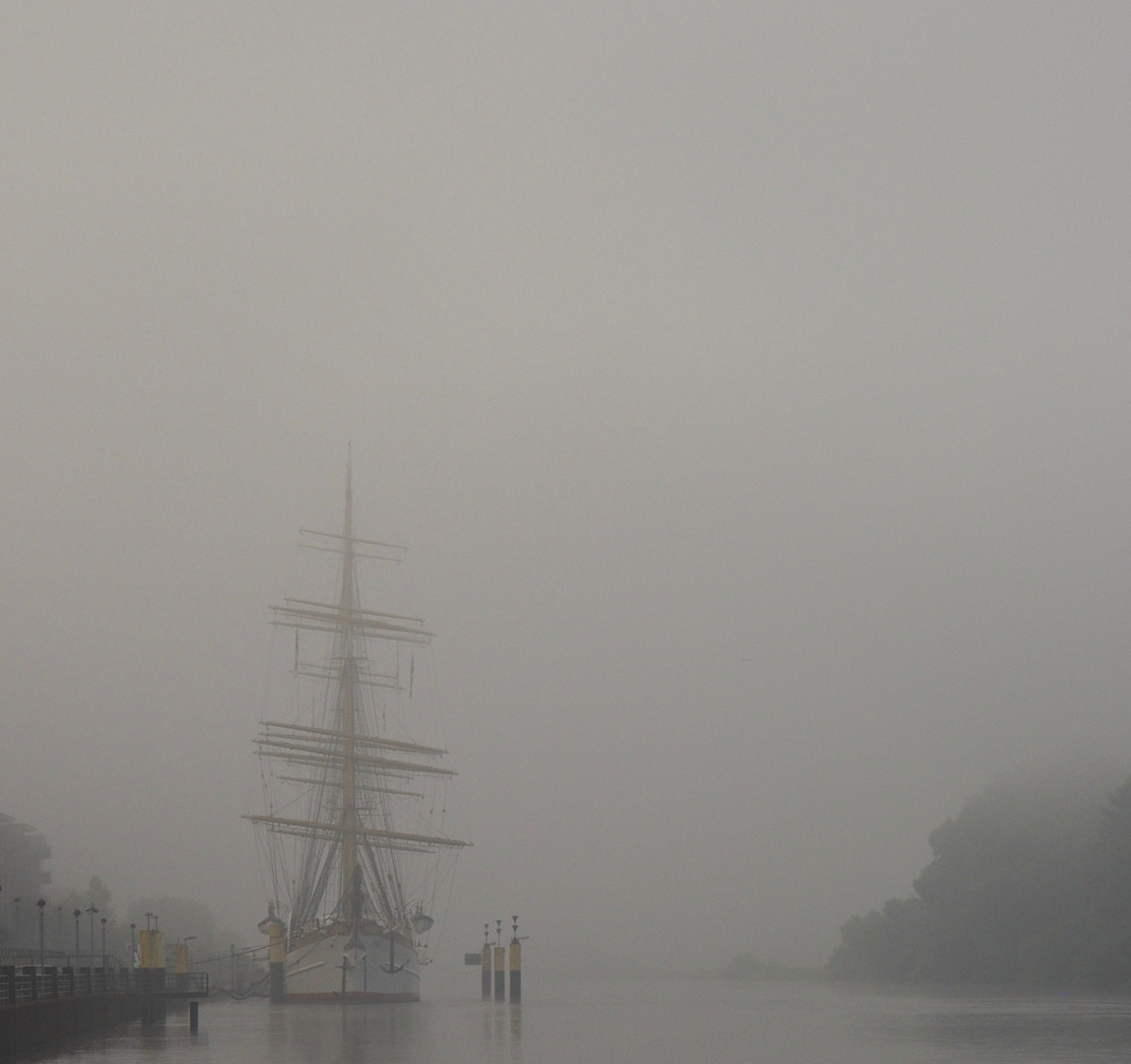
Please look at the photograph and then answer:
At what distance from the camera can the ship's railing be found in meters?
32.0

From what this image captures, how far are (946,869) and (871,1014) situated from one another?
2372 inches

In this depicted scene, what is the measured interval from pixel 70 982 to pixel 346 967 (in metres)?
47.0

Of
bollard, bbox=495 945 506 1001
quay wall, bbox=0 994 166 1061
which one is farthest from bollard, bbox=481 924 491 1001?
quay wall, bbox=0 994 166 1061

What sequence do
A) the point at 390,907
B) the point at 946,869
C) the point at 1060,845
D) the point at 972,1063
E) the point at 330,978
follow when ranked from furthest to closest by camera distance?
the point at 946,869, the point at 1060,845, the point at 390,907, the point at 330,978, the point at 972,1063

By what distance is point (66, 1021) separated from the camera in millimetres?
39062

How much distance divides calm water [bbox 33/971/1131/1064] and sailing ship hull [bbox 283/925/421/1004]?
58.1 ft

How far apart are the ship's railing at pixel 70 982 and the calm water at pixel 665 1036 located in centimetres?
158

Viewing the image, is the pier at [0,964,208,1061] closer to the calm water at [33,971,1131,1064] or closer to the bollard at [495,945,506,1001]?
the calm water at [33,971,1131,1064]

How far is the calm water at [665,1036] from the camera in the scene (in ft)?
118

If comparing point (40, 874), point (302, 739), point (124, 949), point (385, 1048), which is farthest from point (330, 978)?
point (40, 874)

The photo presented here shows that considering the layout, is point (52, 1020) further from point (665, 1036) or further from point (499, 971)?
point (499, 971)

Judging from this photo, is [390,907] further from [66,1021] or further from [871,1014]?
[66,1021]

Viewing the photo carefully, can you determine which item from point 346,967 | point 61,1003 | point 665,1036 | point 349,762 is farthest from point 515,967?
point 61,1003

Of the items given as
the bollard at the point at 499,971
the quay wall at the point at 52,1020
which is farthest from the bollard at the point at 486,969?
the quay wall at the point at 52,1020
